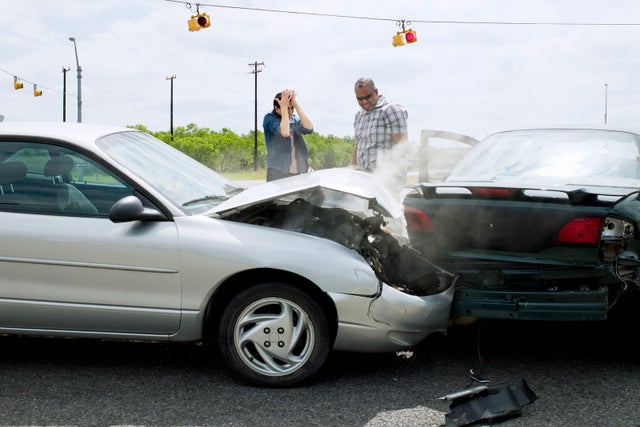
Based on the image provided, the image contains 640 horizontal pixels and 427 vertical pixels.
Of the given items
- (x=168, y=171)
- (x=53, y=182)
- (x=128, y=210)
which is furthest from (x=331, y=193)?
(x=53, y=182)

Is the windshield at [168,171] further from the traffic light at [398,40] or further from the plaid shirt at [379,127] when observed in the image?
the traffic light at [398,40]

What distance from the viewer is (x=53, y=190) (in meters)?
3.87

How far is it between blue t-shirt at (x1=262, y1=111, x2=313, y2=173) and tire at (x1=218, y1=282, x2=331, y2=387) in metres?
3.41

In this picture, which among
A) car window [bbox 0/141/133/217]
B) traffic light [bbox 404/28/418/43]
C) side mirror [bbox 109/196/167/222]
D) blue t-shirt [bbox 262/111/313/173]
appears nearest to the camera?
Result: side mirror [bbox 109/196/167/222]

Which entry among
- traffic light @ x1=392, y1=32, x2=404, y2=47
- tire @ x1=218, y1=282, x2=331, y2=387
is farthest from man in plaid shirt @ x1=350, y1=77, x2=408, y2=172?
traffic light @ x1=392, y1=32, x2=404, y2=47

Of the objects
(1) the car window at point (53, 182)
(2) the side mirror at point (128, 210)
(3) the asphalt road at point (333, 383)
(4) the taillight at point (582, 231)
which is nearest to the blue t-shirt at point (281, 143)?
(3) the asphalt road at point (333, 383)

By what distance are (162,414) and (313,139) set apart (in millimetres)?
73977

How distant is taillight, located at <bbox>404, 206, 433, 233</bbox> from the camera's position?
4.13 metres

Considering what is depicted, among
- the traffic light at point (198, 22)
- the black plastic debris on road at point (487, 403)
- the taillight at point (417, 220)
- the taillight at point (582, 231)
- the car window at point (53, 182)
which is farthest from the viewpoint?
the traffic light at point (198, 22)

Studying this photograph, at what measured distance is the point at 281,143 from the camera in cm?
695

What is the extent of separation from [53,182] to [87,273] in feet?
1.98

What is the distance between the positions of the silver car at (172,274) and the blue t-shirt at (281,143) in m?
3.07

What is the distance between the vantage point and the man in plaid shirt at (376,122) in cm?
660

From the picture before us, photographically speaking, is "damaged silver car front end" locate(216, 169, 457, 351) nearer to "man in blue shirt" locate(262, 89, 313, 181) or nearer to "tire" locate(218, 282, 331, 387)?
"tire" locate(218, 282, 331, 387)
